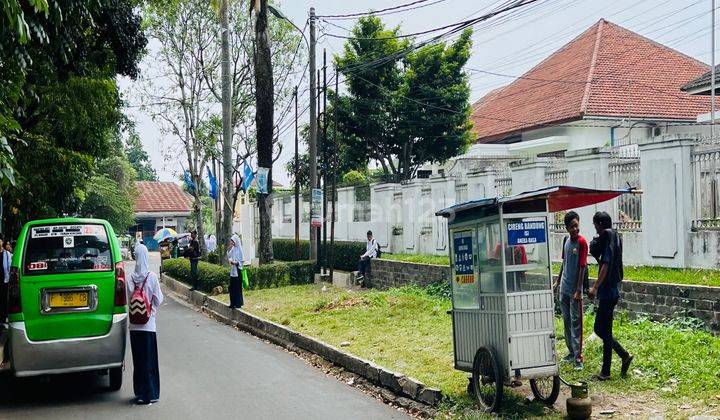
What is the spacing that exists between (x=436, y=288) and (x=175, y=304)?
8112mm

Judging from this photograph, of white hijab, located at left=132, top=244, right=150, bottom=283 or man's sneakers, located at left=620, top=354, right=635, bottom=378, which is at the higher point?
white hijab, located at left=132, top=244, right=150, bottom=283

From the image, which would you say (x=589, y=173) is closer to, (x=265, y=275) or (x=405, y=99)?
(x=265, y=275)

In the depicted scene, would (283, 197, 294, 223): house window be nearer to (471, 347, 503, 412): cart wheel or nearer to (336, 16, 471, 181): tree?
(336, 16, 471, 181): tree

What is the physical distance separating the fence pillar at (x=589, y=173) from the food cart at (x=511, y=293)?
21.7 feet

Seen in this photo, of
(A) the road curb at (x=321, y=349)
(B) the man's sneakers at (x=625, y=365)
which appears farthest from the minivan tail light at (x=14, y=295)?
(B) the man's sneakers at (x=625, y=365)

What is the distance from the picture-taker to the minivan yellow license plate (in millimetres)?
8617

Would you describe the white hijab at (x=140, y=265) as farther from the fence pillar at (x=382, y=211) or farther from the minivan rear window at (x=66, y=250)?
the fence pillar at (x=382, y=211)

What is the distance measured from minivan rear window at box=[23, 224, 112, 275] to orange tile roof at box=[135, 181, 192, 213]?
192ft

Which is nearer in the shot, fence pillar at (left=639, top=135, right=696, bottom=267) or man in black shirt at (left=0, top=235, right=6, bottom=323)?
fence pillar at (left=639, top=135, right=696, bottom=267)

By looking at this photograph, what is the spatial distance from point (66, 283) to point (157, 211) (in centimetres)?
6025

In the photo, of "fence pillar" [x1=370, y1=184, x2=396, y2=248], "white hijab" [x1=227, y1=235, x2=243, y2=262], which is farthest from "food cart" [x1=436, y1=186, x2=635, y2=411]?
"fence pillar" [x1=370, y1=184, x2=396, y2=248]

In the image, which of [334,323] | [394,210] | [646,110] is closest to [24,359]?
[334,323]

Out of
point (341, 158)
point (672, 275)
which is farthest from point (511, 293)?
point (341, 158)

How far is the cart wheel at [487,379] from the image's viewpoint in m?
7.16
